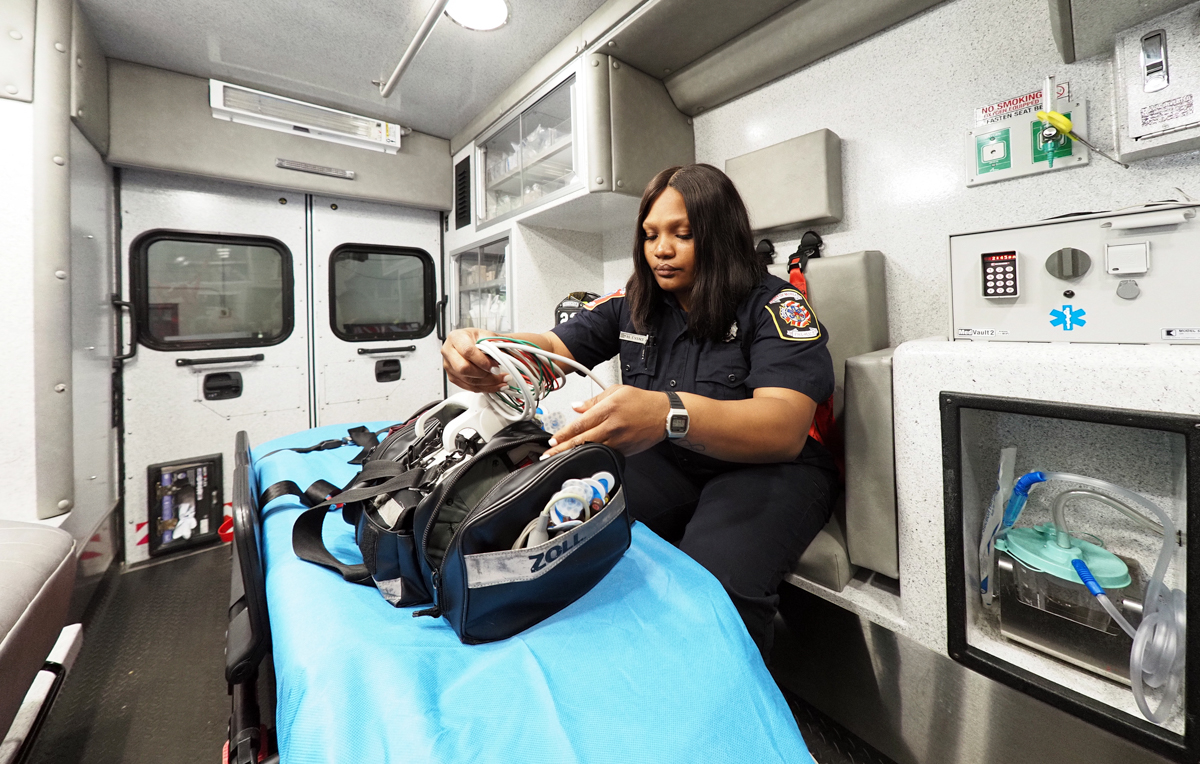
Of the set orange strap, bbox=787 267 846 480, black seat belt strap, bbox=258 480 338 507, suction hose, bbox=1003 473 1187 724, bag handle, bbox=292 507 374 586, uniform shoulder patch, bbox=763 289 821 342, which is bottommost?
suction hose, bbox=1003 473 1187 724

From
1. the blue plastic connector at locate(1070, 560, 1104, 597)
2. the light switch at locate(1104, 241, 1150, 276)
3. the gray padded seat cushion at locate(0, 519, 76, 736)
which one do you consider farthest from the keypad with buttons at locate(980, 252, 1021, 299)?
the gray padded seat cushion at locate(0, 519, 76, 736)

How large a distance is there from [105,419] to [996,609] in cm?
406

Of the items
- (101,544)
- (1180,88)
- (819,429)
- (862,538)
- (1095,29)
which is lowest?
(101,544)

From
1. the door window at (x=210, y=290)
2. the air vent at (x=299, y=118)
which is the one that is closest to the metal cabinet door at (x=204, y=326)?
the door window at (x=210, y=290)

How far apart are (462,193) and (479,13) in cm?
149

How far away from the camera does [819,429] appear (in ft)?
5.62

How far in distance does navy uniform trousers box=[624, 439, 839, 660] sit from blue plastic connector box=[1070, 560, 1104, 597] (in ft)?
1.72

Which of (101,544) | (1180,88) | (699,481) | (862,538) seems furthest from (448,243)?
(1180,88)

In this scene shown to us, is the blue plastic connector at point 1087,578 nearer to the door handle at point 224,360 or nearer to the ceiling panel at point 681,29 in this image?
the ceiling panel at point 681,29

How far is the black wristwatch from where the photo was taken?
1031 millimetres

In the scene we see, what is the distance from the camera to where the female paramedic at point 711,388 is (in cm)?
109

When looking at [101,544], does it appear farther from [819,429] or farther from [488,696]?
[819,429]

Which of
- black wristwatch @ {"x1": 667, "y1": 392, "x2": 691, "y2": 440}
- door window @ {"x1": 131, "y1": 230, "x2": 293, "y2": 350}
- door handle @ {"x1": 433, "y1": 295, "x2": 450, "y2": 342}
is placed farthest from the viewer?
door handle @ {"x1": 433, "y1": 295, "x2": 450, "y2": 342}

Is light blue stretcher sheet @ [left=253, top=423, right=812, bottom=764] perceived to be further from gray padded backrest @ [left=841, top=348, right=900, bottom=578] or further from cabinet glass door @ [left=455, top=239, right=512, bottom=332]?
cabinet glass door @ [left=455, top=239, right=512, bottom=332]
